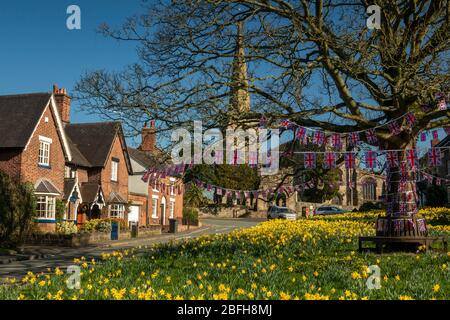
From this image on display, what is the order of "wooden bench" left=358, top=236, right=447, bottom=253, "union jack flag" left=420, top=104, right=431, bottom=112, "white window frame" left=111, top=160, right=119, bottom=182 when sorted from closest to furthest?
1. "wooden bench" left=358, top=236, right=447, bottom=253
2. "union jack flag" left=420, top=104, right=431, bottom=112
3. "white window frame" left=111, top=160, right=119, bottom=182

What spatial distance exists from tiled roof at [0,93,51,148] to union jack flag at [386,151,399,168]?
21.2 meters

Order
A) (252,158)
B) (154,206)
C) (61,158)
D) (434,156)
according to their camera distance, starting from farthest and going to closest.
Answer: (154,206)
(61,158)
(434,156)
(252,158)

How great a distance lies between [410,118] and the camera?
12.1 metres

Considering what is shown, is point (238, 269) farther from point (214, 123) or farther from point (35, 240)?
point (35, 240)

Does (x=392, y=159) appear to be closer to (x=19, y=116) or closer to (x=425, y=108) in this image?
(x=425, y=108)

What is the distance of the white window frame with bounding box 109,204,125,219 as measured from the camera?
36922 mm

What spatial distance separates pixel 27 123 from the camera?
94.1ft

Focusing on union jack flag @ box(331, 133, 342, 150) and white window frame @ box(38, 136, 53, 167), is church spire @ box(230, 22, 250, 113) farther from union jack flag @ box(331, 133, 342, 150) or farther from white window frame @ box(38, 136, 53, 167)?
white window frame @ box(38, 136, 53, 167)

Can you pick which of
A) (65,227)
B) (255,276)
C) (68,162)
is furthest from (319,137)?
(68,162)

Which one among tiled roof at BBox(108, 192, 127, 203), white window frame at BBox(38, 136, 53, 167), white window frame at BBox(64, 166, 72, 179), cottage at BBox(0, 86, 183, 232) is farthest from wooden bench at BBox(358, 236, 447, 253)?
tiled roof at BBox(108, 192, 127, 203)

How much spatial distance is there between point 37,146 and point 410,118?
23.0 m

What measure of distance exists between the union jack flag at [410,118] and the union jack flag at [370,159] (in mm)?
1182

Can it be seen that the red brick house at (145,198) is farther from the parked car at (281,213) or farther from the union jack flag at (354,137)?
the union jack flag at (354,137)
